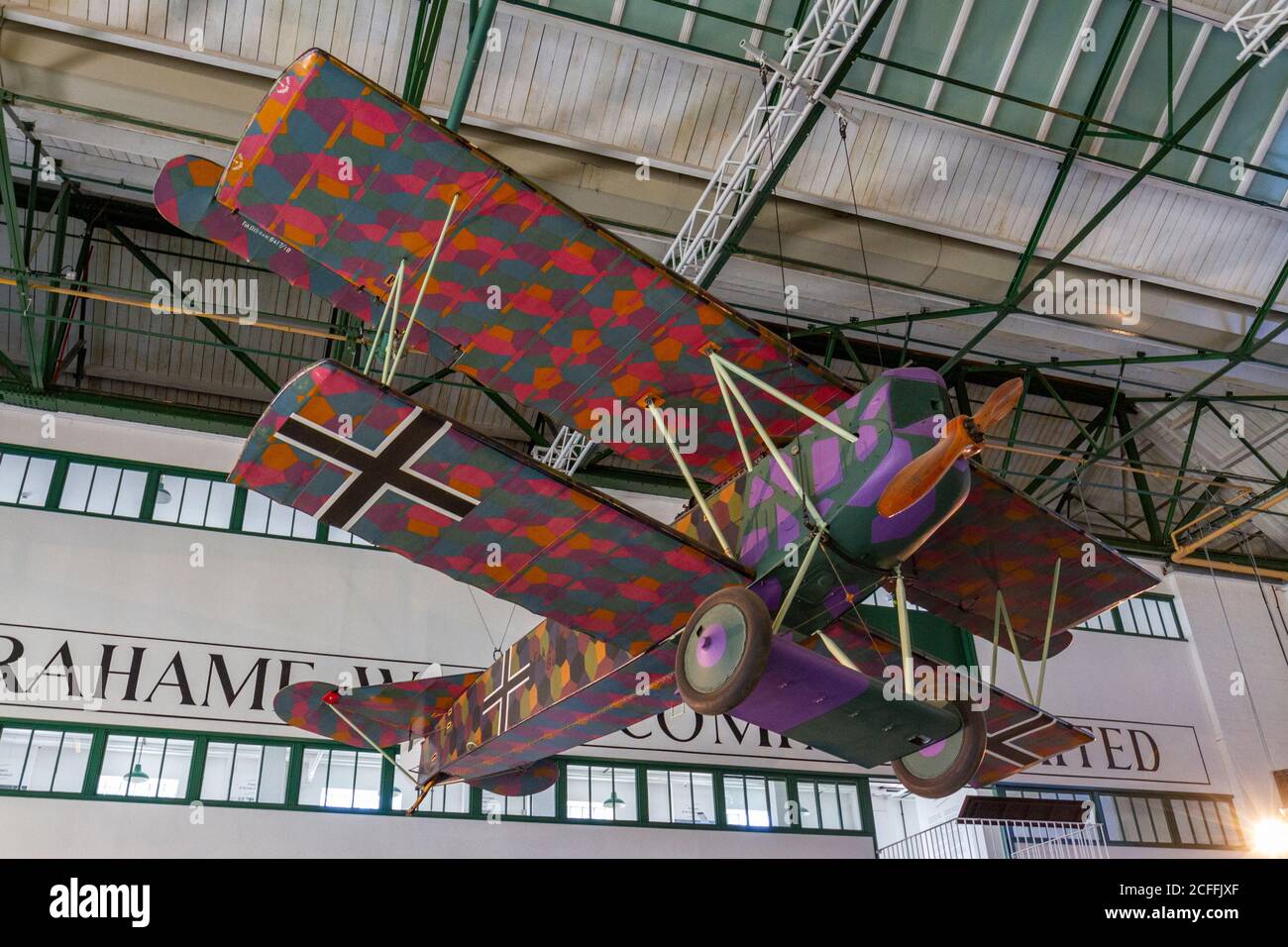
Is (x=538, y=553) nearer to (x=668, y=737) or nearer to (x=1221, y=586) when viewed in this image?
(x=668, y=737)

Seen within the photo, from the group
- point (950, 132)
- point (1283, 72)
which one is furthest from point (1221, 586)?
point (950, 132)

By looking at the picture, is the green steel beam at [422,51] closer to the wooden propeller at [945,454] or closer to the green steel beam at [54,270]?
the green steel beam at [54,270]

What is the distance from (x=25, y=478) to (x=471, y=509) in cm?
959

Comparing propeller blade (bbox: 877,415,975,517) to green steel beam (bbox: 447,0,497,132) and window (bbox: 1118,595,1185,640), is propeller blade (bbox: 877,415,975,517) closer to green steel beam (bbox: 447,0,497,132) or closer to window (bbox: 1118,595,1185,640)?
green steel beam (bbox: 447,0,497,132)

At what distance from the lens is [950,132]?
42.3ft

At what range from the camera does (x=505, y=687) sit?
28.3 feet

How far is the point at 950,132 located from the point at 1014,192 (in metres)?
1.41

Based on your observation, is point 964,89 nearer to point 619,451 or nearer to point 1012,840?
point 619,451

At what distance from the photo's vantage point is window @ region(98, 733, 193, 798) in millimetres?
11570

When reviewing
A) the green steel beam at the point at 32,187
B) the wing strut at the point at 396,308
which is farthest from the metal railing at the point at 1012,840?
the green steel beam at the point at 32,187

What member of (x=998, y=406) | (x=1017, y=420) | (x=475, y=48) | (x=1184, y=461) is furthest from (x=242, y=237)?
(x=1184, y=461)

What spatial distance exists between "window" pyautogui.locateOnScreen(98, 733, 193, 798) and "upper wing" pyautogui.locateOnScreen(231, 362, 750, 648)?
7.32m

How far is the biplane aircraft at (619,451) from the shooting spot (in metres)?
5.94

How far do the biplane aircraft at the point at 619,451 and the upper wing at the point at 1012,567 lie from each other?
0.02 metres
